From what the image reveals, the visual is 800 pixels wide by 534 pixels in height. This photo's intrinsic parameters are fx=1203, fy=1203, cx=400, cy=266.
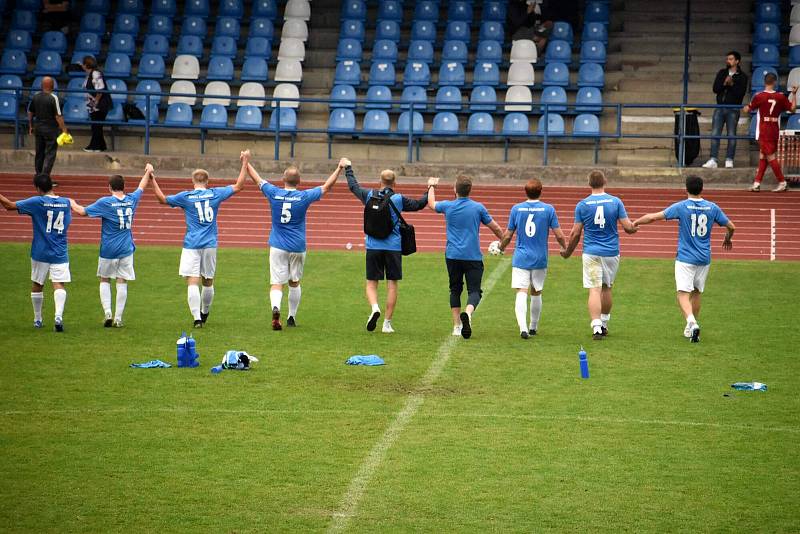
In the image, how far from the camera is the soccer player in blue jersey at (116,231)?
1373 centimetres

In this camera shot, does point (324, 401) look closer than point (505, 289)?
Yes

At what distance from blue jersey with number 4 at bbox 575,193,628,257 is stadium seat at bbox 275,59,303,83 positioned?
15.9 metres

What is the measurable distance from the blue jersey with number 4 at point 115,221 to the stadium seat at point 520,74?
48.8 feet

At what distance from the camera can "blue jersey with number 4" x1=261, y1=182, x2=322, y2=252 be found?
45.1 feet

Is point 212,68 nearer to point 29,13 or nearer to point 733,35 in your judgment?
point 29,13

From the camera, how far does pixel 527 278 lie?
44.1 feet

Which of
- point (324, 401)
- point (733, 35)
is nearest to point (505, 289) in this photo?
point (324, 401)

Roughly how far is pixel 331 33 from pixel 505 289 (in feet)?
47.3

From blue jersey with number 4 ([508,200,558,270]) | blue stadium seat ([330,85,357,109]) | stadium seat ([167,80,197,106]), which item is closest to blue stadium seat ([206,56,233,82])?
stadium seat ([167,80,197,106])

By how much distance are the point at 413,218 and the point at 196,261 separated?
30.7 feet

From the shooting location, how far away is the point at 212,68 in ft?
93.1

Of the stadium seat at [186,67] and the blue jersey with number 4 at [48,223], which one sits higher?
the stadium seat at [186,67]

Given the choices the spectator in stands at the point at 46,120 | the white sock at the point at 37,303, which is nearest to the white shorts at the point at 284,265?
the white sock at the point at 37,303

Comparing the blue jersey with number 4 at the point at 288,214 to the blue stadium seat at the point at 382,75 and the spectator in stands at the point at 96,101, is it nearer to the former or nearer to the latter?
the spectator in stands at the point at 96,101
